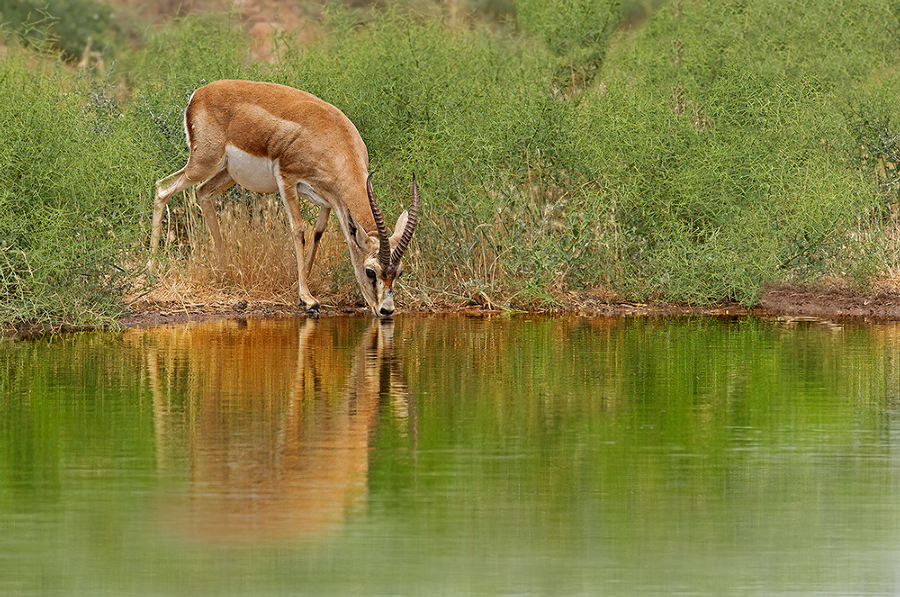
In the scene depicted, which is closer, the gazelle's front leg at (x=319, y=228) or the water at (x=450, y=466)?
the water at (x=450, y=466)

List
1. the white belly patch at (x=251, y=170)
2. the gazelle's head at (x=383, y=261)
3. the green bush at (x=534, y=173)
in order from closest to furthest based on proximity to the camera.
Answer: the green bush at (x=534, y=173)
the gazelle's head at (x=383, y=261)
the white belly patch at (x=251, y=170)

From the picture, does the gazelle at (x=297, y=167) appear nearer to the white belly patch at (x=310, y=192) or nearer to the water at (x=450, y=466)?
the white belly patch at (x=310, y=192)

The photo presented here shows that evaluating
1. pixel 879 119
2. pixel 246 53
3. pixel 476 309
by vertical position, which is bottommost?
pixel 476 309

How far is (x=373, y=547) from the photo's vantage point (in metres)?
6.59

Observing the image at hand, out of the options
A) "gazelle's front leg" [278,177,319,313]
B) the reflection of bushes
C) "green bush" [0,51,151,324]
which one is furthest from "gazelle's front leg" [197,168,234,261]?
the reflection of bushes

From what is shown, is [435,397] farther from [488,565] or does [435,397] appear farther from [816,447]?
[488,565]

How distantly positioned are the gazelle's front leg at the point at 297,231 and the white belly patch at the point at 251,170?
254mm

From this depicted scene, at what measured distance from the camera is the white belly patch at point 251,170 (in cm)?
1616

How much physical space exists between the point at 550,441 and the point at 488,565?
2.89 m

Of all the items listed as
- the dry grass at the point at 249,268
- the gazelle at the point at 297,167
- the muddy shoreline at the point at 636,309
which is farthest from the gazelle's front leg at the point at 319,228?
the muddy shoreline at the point at 636,309

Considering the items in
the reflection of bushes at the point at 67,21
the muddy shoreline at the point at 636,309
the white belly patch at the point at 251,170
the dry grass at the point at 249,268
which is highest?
the reflection of bushes at the point at 67,21

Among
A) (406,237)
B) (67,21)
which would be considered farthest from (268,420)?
(67,21)

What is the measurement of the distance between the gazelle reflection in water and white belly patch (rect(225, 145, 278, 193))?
182cm

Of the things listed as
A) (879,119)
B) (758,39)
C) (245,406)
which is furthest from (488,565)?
(758,39)
